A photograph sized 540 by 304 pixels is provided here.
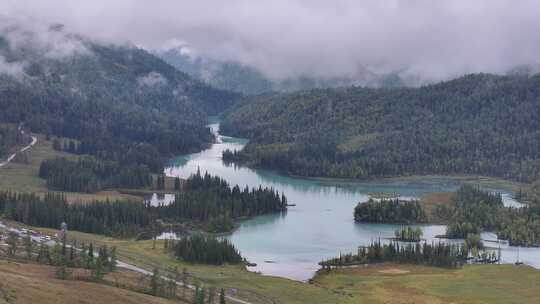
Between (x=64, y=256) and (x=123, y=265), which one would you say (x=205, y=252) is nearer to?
(x=123, y=265)

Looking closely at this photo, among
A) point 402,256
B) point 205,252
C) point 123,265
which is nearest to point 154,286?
point 123,265

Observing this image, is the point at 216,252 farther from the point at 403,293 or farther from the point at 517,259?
the point at 517,259

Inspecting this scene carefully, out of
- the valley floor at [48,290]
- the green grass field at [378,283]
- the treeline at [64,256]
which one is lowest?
the green grass field at [378,283]

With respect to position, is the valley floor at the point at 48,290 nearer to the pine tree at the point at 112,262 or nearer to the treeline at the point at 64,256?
the treeline at the point at 64,256

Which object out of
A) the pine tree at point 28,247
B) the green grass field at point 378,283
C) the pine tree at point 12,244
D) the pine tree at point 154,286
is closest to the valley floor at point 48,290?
the pine tree at point 154,286

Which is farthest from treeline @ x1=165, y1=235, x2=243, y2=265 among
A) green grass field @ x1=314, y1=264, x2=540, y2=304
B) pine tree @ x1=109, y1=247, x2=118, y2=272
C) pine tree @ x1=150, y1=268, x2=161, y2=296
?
pine tree @ x1=150, y1=268, x2=161, y2=296

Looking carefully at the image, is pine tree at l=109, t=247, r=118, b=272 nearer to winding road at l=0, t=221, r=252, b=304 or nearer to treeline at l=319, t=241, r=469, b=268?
A: winding road at l=0, t=221, r=252, b=304

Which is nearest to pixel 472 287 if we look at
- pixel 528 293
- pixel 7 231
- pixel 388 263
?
pixel 528 293
